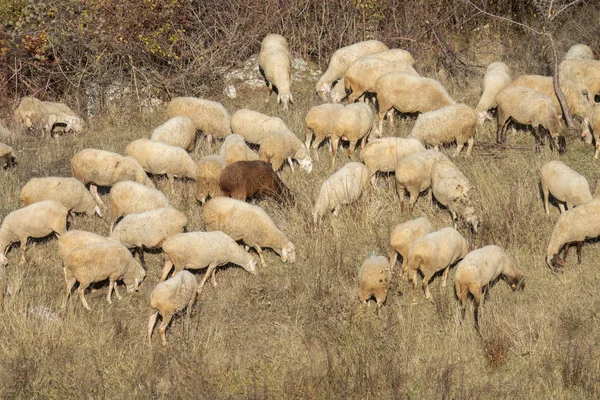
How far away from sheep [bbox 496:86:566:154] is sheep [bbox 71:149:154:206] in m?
4.88

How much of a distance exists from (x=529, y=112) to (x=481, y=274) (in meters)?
4.03

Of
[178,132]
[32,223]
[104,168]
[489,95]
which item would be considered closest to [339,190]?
[178,132]

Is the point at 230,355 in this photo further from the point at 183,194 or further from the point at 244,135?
the point at 244,135

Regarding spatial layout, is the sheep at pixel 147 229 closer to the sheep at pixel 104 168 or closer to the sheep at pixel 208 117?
the sheep at pixel 104 168

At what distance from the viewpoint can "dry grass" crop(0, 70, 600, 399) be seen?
25.0 feet

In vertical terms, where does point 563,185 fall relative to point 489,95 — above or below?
above

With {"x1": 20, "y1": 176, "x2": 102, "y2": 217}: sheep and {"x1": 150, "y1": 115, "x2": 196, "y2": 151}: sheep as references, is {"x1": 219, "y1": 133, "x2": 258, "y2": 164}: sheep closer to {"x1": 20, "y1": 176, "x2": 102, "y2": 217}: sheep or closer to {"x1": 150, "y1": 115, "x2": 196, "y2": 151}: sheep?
{"x1": 150, "y1": 115, "x2": 196, "y2": 151}: sheep

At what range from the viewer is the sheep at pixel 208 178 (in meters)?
10.8

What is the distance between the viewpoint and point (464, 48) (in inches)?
632

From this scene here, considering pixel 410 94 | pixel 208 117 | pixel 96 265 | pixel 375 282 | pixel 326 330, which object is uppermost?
pixel 96 265

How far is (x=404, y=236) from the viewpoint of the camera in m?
9.29

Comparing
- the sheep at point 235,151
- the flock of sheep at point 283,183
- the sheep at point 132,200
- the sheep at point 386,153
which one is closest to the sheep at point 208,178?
the flock of sheep at point 283,183

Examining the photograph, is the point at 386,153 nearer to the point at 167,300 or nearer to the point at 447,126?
the point at 447,126

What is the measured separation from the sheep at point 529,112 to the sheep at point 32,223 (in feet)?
19.3
